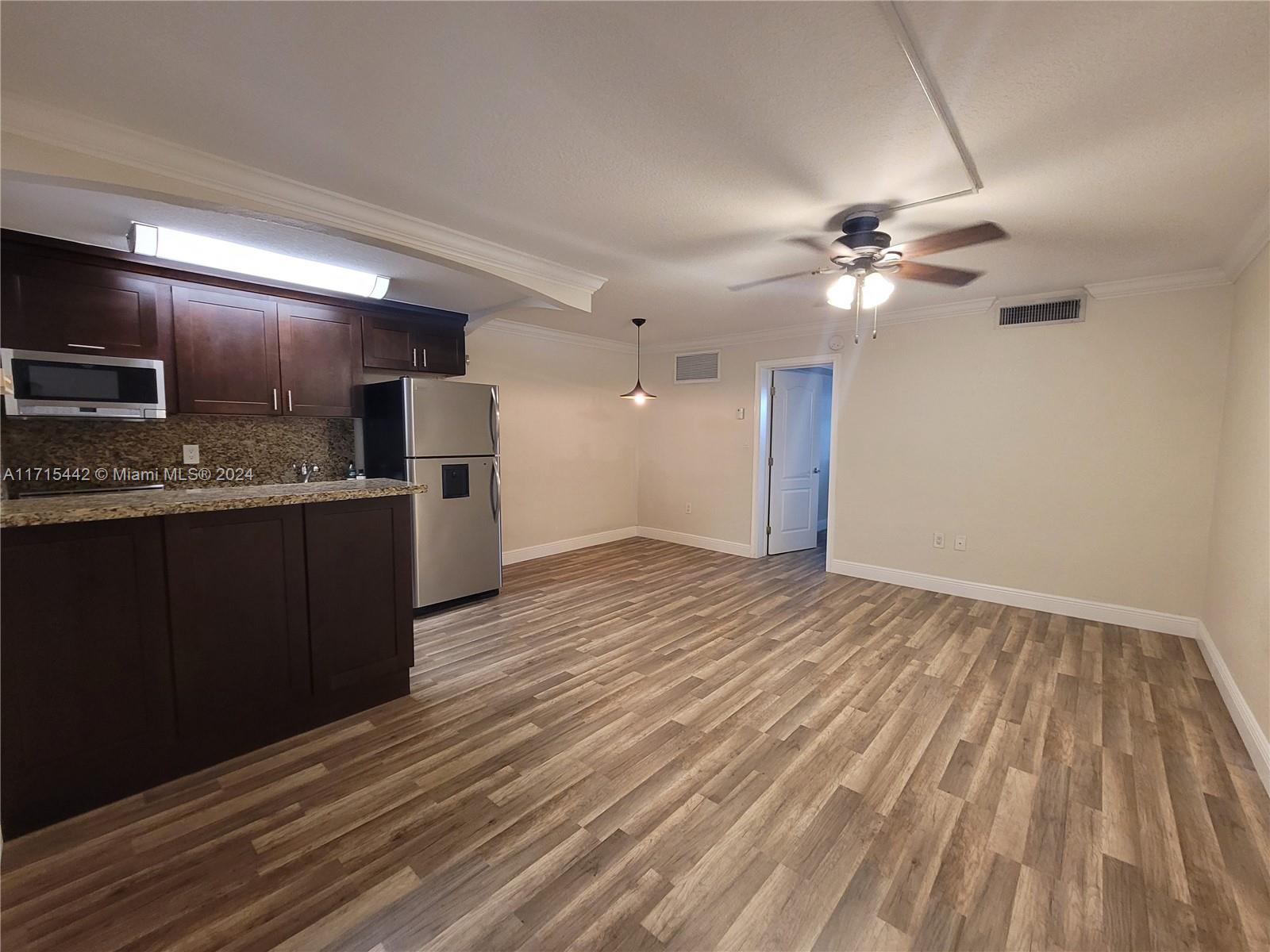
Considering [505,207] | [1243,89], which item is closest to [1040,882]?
[1243,89]

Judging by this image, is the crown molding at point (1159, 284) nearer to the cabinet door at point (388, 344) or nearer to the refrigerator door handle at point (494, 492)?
the refrigerator door handle at point (494, 492)

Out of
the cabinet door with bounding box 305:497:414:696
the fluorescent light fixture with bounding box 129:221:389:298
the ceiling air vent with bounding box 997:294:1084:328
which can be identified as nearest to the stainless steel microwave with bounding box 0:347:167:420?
the fluorescent light fixture with bounding box 129:221:389:298

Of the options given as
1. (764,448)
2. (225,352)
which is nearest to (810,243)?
(764,448)

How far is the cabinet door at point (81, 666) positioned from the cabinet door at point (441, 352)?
2571 mm

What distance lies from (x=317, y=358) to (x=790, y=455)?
15.3 ft

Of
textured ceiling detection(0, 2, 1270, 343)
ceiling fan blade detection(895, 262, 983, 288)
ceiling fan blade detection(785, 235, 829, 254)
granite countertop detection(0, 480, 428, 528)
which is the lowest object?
granite countertop detection(0, 480, 428, 528)

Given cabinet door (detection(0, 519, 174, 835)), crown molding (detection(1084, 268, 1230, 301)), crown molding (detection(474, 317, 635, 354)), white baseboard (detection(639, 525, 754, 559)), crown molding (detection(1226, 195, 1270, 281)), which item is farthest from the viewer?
white baseboard (detection(639, 525, 754, 559))

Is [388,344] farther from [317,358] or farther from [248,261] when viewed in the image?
[248,261]

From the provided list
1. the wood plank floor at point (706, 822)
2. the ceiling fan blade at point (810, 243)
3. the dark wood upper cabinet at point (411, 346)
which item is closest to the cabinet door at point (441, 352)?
the dark wood upper cabinet at point (411, 346)

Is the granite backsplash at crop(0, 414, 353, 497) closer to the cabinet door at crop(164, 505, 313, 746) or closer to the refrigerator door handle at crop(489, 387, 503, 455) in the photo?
the refrigerator door handle at crop(489, 387, 503, 455)

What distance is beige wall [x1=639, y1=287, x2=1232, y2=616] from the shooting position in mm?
3518

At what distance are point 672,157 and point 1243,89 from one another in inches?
70.8

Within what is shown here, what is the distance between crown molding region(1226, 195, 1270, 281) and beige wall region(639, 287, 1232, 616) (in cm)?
31

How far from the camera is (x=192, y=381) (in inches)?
126
